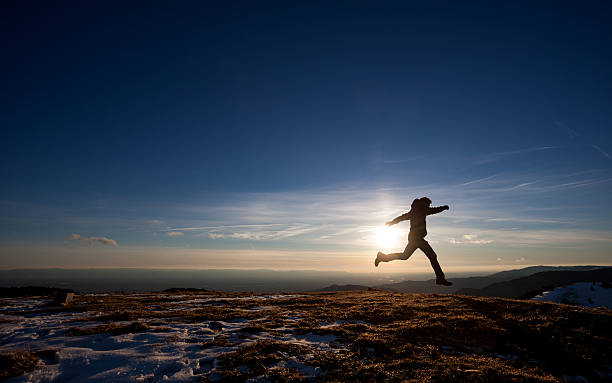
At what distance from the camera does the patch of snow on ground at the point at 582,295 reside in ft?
78.4

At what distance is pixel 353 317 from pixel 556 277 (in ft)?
358

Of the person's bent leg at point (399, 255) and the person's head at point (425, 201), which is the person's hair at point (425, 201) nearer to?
the person's head at point (425, 201)

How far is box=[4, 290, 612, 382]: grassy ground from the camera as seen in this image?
748 centimetres

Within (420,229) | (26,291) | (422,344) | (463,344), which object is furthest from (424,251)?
(26,291)

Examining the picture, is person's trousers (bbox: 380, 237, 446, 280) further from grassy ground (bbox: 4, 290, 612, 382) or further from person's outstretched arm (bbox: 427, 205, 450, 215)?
grassy ground (bbox: 4, 290, 612, 382)

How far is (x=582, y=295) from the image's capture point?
2531cm

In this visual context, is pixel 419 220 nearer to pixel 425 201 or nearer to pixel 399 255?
pixel 425 201

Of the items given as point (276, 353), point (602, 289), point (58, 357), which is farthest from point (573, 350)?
point (602, 289)

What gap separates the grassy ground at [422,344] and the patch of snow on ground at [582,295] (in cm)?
1463

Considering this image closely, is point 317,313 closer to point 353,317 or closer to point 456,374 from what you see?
point 353,317

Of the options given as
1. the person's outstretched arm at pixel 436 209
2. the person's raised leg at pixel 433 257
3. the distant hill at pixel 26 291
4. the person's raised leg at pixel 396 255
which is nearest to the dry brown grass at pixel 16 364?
the person's raised leg at pixel 396 255

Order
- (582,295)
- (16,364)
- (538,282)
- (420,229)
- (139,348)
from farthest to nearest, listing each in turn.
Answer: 1. (538,282)
2. (582,295)
3. (420,229)
4. (139,348)
5. (16,364)

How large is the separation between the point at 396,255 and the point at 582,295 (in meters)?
25.2

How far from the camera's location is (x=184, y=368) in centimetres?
758
